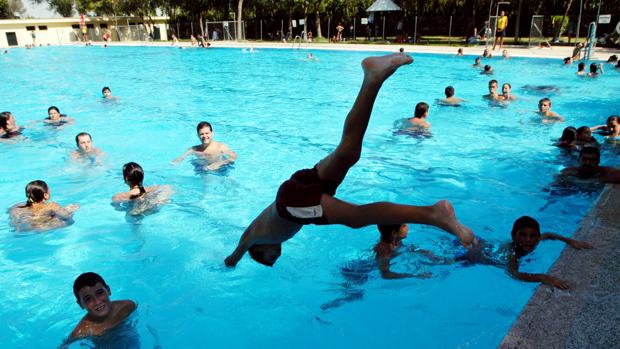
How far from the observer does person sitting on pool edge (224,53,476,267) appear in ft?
8.89

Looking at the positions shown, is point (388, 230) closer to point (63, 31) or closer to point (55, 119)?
point (55, 119)

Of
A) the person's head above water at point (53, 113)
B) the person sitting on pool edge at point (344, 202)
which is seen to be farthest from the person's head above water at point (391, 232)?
the person's head above water at point (53, 113)

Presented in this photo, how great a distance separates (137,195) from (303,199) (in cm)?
379

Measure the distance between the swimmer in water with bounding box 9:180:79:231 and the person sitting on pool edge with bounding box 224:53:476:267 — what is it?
3.43 metres

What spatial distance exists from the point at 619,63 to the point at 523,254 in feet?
50.3

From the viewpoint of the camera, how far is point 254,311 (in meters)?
4.30

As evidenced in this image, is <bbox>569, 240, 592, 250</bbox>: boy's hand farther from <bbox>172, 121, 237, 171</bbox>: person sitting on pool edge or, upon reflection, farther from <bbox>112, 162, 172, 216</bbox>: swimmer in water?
<bbox>172, 121, 237, 171</bbox>: person sitting on pool edge

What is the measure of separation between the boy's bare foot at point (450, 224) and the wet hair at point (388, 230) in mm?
1449

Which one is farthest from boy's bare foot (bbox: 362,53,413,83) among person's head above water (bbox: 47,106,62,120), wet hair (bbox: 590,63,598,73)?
wet hair (bbox: 590,63,598,73)

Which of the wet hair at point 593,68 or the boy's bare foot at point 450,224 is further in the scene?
the wet hair at point 593,68

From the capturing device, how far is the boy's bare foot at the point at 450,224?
2498 mm

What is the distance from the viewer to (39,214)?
551 cm

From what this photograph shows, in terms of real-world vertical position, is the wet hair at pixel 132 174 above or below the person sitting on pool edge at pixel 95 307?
above

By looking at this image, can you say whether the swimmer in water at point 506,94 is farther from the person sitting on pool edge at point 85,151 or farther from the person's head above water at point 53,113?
the person's head above water at point 53,113
